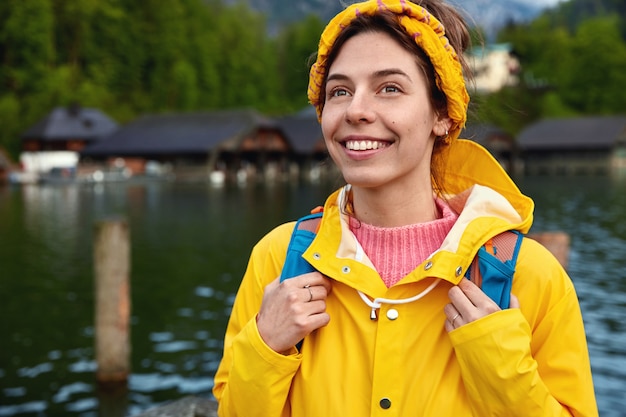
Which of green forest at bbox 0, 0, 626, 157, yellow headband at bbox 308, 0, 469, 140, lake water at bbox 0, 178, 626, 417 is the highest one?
green forest at bbox 0, 0, 626, 157

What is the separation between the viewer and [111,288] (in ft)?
25.7

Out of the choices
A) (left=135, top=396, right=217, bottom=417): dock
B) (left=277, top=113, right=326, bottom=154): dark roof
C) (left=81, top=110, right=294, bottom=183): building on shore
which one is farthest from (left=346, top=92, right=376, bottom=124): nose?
(left=277, top=113, right=326, bottom=154): dark roof

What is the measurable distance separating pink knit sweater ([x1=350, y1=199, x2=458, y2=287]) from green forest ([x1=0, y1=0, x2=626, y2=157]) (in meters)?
62.3

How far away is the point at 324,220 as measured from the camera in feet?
6.70

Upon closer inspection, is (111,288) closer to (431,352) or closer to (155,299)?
(155,299)

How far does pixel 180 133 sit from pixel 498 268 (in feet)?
202

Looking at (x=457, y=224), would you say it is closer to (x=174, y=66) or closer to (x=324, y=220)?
(x=324, y=220)

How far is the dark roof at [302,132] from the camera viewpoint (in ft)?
217

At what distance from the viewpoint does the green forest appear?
64.9 metres

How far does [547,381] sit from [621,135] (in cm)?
7528

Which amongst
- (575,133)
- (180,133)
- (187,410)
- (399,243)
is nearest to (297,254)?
(399,243)

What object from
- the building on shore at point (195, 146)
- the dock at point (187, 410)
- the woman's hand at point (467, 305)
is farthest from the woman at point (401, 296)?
the building on shore at point (195, 146)

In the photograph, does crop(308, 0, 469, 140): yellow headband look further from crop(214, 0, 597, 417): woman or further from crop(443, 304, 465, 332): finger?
crop(443, 304, 465, 332): finger

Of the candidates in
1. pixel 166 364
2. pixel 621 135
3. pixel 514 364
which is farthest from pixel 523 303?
pixel 621 135
